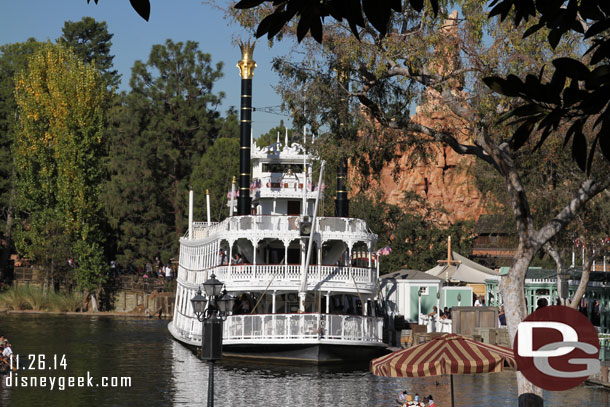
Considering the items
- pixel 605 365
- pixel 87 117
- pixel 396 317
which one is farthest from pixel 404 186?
pixel 605 365

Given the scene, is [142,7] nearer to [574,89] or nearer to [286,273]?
[574,89]

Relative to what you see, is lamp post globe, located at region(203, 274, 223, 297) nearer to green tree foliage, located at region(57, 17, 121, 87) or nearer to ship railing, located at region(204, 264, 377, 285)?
ship railing, located at region(204, 264, 377, 285)

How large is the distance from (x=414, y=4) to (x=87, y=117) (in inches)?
2353

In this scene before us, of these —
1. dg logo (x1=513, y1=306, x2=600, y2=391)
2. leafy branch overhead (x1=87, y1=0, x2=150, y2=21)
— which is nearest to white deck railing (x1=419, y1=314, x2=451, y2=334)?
dg logo (x1=513, y1=306, x2=600, y2=391)

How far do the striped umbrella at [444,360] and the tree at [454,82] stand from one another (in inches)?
38.7

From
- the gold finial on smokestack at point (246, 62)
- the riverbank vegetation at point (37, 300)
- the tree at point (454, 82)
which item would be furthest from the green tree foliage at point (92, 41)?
the tree at point (454, 82)

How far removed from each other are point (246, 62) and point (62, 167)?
2359cm

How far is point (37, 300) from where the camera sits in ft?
200

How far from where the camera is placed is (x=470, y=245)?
65.6 meters

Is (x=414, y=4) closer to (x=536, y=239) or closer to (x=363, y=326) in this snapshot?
(x=536, y=239)

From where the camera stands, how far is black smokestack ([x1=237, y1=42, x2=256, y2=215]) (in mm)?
39844

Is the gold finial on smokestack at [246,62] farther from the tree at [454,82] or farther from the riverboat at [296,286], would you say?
the tree at [454,82]

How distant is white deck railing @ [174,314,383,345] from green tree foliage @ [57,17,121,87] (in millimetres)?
63439

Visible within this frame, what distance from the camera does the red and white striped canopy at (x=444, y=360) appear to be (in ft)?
55.2
